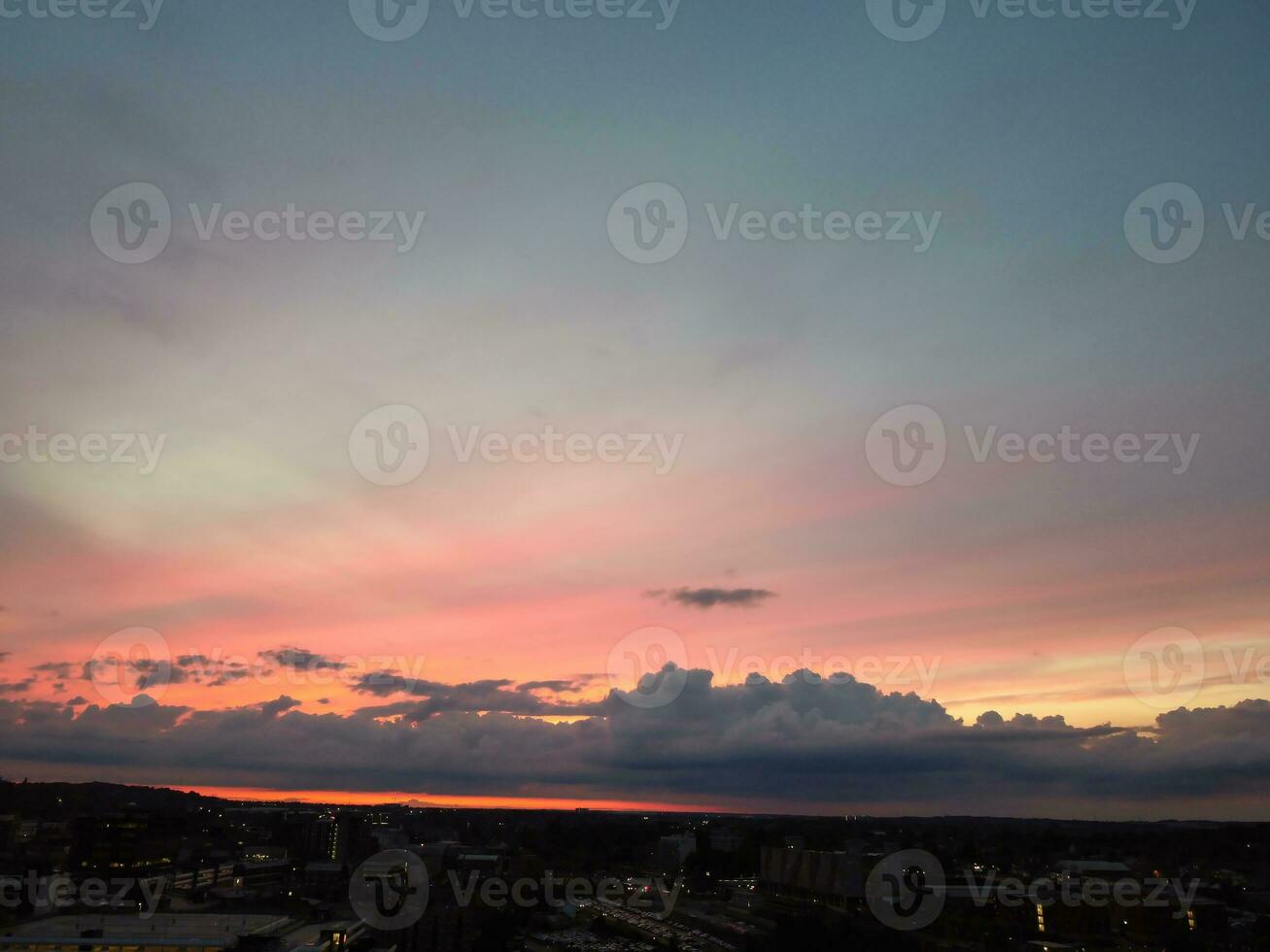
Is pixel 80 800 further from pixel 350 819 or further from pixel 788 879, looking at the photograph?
pixel 788 879

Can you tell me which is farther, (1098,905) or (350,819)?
(350,819)

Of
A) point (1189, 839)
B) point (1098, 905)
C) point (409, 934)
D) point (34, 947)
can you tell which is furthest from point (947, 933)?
A: point (1189, 839)

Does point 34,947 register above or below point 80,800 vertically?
above

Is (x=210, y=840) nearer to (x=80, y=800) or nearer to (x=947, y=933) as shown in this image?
(x=80, y=800)

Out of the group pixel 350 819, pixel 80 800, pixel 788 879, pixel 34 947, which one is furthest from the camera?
pixel 80 800

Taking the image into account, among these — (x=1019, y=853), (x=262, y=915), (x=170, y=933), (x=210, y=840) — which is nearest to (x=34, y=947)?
(x=170, y=933)

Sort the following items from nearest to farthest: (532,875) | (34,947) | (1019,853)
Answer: (34,947)
(532,875)
(1019,853)
